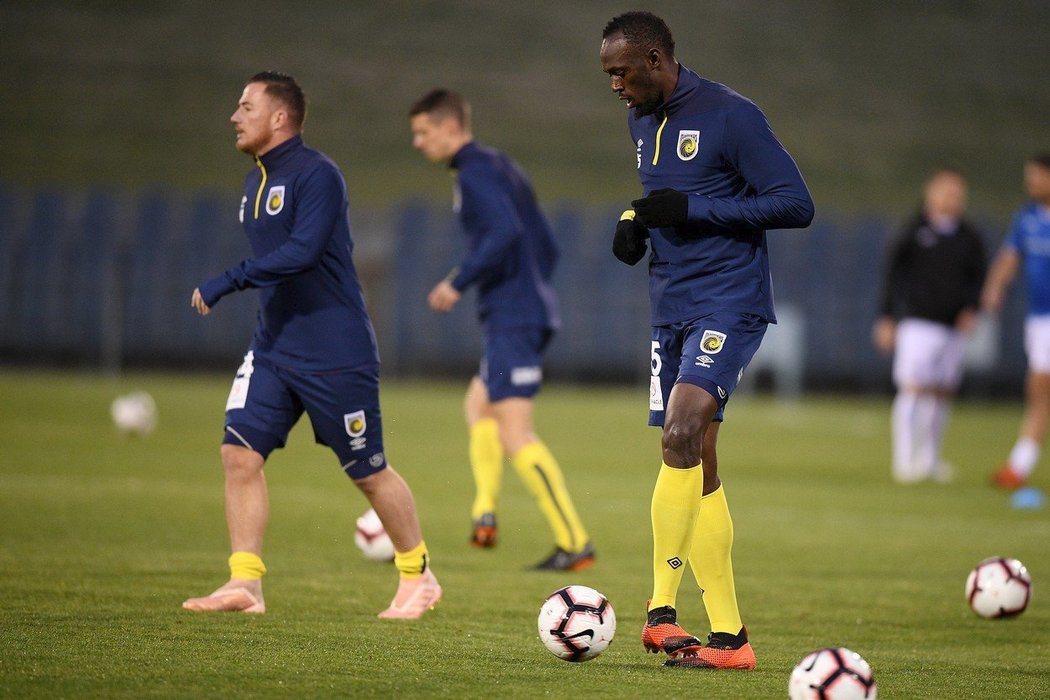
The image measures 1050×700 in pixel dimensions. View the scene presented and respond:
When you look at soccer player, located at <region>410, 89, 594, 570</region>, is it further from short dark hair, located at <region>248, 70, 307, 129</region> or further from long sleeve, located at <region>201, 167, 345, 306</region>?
long sleeve, located at <region>201, 167, 345, 306</region>

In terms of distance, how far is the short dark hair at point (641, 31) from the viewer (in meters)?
6.09

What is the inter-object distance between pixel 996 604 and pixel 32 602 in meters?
4.46

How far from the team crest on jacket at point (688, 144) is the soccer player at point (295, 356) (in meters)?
1.63

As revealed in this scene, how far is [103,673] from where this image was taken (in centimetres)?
533

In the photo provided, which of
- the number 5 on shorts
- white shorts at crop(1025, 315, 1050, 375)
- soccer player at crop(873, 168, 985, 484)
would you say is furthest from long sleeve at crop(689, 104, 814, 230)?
soccer player at crop(873, 168, 985, 484)

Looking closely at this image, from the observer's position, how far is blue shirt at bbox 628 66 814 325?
6004 mm

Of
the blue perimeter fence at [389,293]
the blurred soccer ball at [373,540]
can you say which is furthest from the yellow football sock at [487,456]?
the blue perimeter fence at [389,293]

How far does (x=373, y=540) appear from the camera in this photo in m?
8.86

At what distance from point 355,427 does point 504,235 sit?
2.53 m

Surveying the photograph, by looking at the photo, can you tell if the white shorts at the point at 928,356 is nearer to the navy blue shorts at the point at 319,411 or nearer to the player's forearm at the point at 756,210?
the navy blue shorts at the point at 319,411

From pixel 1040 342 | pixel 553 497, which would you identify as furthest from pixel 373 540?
pixel 1040 342

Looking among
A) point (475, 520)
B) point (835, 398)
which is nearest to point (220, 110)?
point (835, 398)

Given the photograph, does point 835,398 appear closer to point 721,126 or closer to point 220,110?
point 220,110

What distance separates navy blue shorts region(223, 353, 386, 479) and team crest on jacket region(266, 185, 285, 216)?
68 cm
